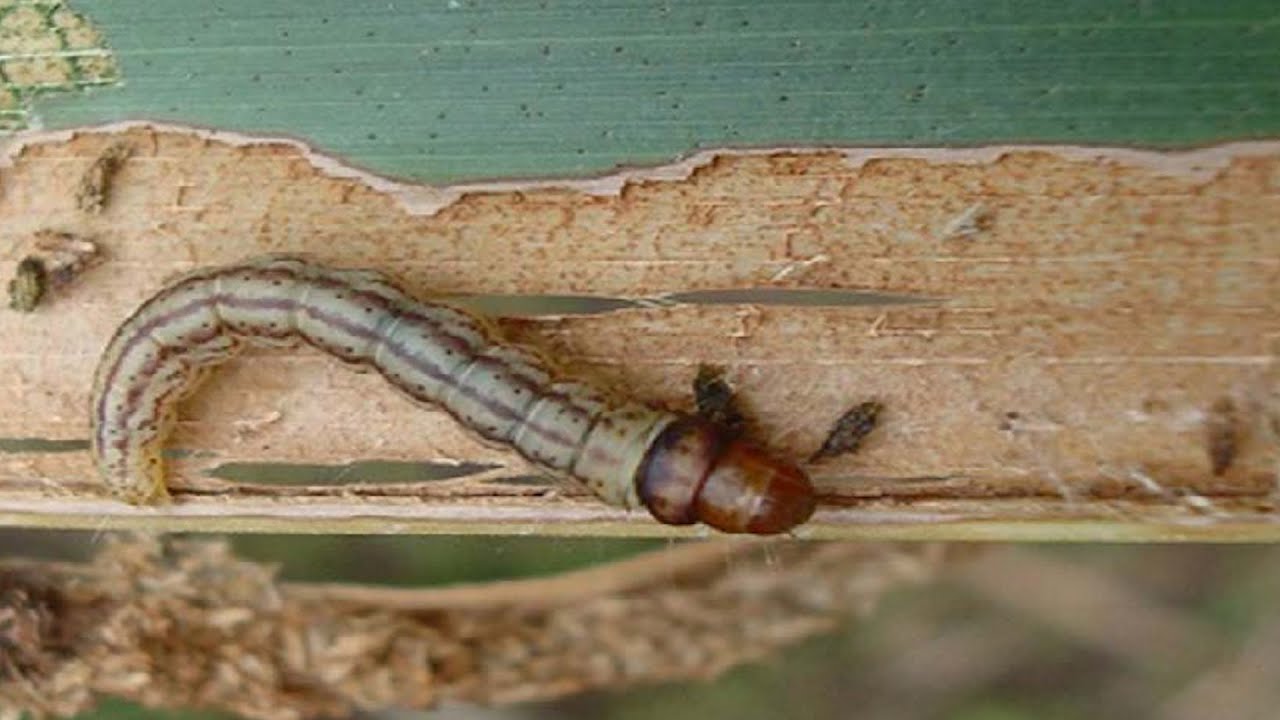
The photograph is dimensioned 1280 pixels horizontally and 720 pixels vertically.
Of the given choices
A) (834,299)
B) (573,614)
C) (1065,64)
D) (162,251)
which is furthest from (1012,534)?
(162,251)

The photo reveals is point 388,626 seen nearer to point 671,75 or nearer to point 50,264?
point 50,264

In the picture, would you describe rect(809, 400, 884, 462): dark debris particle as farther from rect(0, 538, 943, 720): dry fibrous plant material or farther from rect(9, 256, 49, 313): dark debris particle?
rect(9, 256, 49, 313): dark debris particle

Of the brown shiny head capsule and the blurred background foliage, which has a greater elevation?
the blurred background foliage

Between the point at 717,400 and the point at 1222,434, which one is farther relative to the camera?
the point at 717,400

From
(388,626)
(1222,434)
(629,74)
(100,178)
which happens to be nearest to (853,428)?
(1222,434)

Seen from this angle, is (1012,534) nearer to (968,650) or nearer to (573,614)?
(573,614)

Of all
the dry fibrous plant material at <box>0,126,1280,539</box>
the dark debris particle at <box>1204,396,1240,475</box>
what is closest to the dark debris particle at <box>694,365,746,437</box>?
the dry fibrous plant material at <box>0,126,1280,539</box>

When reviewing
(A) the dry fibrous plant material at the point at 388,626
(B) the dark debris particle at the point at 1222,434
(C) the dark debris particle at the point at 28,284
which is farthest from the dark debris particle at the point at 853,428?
(C) the dark debris particle at the point at 28,284
